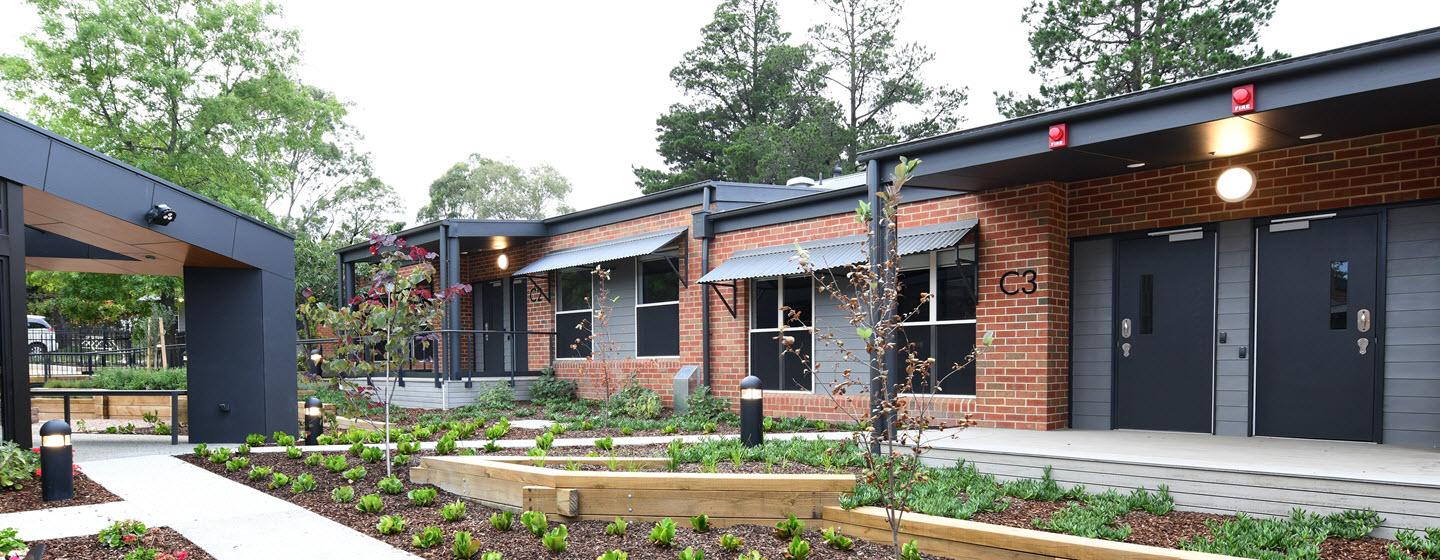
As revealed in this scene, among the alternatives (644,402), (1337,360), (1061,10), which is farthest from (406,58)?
(1337,360)

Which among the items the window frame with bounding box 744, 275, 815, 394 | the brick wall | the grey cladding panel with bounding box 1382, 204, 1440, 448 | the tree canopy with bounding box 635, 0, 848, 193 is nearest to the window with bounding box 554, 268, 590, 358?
the brick wall

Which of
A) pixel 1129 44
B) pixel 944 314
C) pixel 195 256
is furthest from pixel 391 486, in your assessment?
pixel 1129 44

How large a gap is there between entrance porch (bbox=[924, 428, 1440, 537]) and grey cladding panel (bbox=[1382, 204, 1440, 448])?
0.37 m

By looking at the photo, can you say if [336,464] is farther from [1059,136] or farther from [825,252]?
[1059,136]

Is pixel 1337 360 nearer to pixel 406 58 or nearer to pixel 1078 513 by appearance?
pixel 1078 513

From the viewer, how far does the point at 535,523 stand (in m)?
5.46

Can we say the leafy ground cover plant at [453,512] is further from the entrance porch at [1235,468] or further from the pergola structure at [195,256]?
the pergola structure at [195,256]

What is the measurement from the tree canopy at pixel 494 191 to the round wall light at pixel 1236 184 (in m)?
37.5

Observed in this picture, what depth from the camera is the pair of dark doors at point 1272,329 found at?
276 inches

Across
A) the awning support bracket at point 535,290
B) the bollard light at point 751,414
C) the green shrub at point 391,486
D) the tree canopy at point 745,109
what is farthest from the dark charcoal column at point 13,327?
the tree canopy at point 745,109

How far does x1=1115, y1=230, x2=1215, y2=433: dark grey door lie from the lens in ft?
25.9

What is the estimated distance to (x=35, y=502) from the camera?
21.0ft

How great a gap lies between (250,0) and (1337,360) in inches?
965

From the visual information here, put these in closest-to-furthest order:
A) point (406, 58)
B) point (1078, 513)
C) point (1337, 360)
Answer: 1. point (1078, 513)
2. point (1337, 360)
3. point (406, 58)
